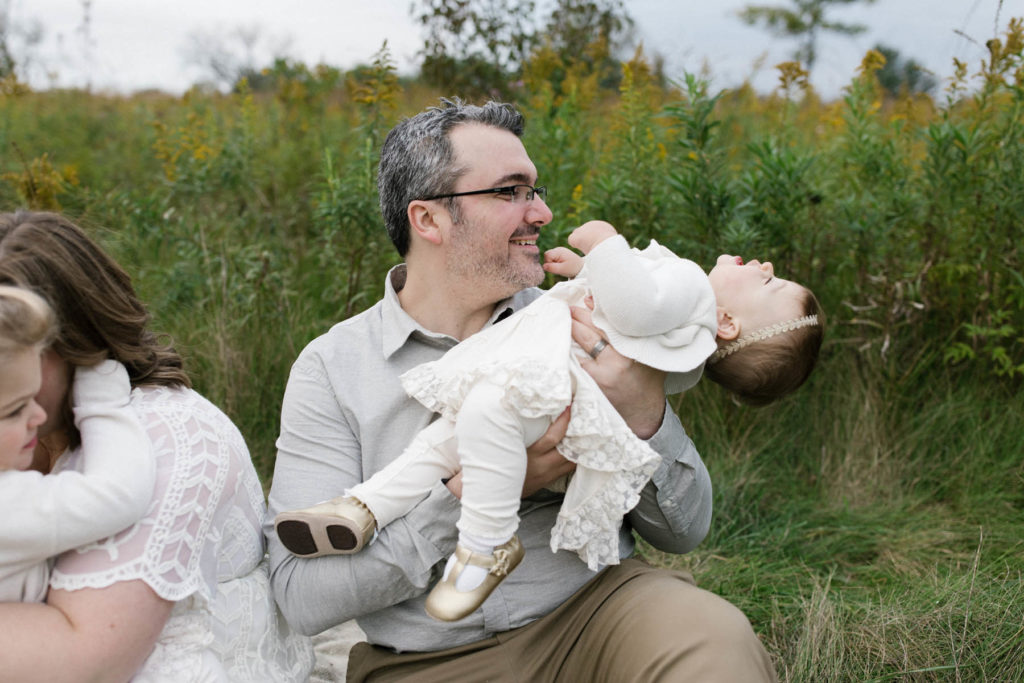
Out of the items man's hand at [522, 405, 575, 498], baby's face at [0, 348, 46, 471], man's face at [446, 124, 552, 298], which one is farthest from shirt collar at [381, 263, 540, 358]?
baby's face at [0, 348, 46, 471]

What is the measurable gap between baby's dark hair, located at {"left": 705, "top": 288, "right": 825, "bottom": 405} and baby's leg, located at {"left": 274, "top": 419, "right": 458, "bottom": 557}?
31.1 inches

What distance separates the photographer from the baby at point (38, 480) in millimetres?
1501

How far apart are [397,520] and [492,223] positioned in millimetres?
863

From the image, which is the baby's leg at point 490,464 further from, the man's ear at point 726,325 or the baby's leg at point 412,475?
the man's ear at point 726,325

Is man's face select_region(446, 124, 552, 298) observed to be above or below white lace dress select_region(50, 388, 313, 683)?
above

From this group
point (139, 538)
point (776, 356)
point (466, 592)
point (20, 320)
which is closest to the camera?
point (20, 320)

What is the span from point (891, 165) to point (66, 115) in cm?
737

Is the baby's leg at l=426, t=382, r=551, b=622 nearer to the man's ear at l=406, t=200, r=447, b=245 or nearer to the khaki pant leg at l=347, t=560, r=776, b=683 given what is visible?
the khaki pant leg at l=347, t=560, r=776, b=683

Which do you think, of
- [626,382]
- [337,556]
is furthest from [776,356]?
[337,556]

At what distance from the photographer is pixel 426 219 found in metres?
2.54

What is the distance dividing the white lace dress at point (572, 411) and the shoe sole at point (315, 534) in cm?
37

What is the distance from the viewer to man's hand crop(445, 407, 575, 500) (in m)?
2.05

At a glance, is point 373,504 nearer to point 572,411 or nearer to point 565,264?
point 572,411

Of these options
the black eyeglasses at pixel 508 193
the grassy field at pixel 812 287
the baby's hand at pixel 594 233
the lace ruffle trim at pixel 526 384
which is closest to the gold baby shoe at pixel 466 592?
the lace ruffle trim at pixel 526 384
